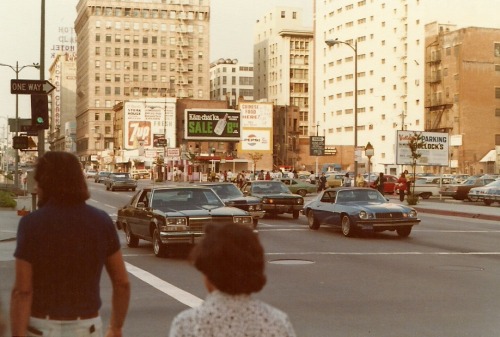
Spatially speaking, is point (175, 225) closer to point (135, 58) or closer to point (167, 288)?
point (167, 288)

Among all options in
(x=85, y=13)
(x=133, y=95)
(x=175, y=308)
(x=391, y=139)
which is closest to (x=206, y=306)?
(x=175, y=308)

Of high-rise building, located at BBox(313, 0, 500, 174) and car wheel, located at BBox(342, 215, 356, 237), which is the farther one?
high-rise building, located at BBox(313, 0, 500, 174)

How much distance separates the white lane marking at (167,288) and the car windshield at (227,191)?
11836 mm

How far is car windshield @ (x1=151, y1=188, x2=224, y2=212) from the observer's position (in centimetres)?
1766

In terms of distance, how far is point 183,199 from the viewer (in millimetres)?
17953

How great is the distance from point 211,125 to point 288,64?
76035 mm

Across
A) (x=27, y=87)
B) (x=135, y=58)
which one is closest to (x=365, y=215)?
(x=27, y=87)

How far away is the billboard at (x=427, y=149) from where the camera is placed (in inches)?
2140

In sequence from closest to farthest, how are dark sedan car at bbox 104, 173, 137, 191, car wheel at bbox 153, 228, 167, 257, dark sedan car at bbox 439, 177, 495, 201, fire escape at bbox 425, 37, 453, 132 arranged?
car wheel at bbox 153, 228, 167, 257 < dark sedan car at bbox 439, 177, 495, 201 < dark sedan car at bbox 104, 173, 137, 191 < fire escape at bbox 425, 37, 453, 132

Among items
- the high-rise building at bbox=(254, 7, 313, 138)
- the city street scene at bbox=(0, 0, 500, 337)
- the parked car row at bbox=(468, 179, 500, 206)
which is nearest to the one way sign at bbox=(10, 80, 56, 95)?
the city street scene at bbox=(0, 0, 500, 337)

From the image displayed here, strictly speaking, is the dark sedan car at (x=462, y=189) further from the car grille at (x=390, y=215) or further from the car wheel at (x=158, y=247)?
the car wheel at (x=158, y=247)

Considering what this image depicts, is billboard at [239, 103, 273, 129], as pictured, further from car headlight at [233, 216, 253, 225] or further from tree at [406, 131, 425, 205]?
car headlight at [233, 216, 253, 225]

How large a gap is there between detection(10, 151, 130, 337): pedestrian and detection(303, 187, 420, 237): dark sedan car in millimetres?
17447

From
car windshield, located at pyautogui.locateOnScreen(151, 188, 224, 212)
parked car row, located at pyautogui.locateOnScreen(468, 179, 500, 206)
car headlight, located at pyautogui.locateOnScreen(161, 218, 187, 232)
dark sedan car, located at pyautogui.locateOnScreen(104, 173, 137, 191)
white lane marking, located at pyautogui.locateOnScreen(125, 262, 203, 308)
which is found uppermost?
car windshield, located at pyautogui.locateOnScreen(151, 188, 224, 212)
